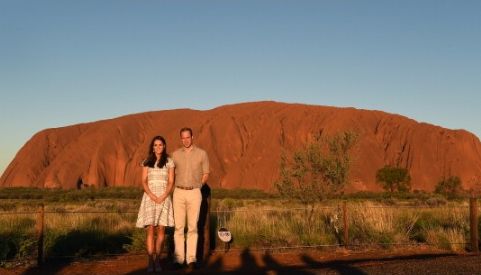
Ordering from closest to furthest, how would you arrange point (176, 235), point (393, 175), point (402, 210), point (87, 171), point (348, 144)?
point (176, 235), point (402, 210), point (348, 144), point (393, 175), point (87, 171)

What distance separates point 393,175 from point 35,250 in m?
54.6

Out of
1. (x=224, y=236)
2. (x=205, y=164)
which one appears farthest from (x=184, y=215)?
(x=224, y=236)

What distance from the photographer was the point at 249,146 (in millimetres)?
78938

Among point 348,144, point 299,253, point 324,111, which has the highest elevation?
point 324,111

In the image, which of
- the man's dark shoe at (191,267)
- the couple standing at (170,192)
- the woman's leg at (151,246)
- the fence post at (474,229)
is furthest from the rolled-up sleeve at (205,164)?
the fence post at (474,229)

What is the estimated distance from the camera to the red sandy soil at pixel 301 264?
905 centimetres

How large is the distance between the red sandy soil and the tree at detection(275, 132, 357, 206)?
7930mm

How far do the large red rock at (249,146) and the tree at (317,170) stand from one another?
47.5 m

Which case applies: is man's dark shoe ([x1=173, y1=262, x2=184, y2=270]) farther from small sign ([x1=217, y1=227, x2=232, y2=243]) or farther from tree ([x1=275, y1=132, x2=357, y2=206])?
tree ([x1=275, y1=132, x2=357, y2=206])

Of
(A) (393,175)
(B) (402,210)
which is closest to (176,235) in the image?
(B) (402,210)

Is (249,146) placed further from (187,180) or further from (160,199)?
(160,199)

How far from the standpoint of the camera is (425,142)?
77.4 m

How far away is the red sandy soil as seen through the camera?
905cm

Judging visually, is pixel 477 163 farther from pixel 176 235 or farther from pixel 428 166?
pixel 176 235
